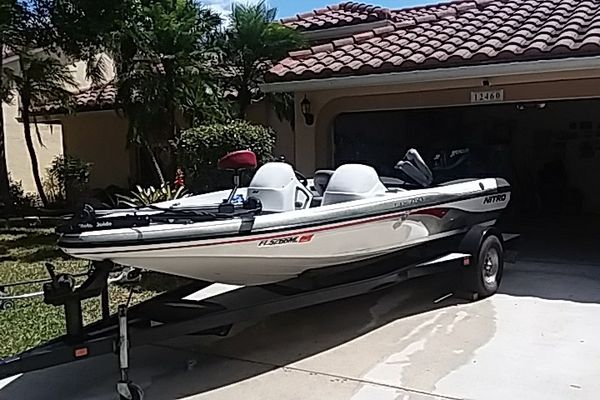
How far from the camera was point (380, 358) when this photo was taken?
5.39m

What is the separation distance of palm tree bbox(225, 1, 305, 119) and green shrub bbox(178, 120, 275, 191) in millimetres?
1784

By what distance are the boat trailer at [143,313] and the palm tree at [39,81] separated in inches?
403

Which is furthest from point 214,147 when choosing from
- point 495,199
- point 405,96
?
point 495,199

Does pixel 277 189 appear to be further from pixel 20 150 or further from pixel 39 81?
pixel 20 150

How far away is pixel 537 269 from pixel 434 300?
226cm

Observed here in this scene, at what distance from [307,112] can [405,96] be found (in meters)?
1.68

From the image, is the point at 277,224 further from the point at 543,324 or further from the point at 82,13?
the point at 82,13

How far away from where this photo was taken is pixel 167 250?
177 inches

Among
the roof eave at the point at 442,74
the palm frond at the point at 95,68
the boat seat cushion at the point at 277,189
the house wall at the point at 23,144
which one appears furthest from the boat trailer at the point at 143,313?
the house wall at the point at 23,144

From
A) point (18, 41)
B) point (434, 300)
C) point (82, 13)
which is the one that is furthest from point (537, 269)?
point (18, 41)

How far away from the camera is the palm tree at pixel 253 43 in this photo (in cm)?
1200

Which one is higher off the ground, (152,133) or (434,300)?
(152,133)

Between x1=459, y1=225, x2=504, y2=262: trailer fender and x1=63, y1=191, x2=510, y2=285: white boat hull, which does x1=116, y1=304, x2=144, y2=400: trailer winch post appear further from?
x1=459, y1=225, x2=504, y2=262: trailer fender

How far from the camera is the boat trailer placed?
14.3ft
